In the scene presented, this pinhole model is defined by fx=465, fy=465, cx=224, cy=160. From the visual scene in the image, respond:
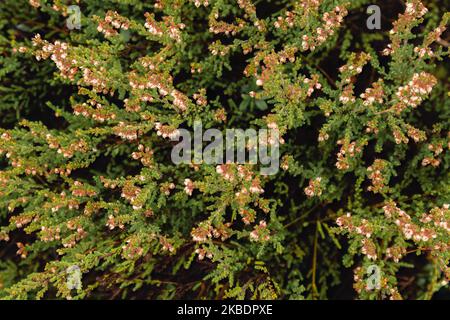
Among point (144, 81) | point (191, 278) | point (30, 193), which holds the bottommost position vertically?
point (191, 278)

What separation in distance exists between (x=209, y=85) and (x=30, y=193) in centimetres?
157

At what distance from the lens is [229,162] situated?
2.63m

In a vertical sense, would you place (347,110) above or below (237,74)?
below

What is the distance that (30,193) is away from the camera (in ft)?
11.5

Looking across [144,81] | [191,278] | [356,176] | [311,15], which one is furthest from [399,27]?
[191,278]

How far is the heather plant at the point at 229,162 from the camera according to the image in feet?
8.87

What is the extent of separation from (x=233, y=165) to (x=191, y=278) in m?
1.35

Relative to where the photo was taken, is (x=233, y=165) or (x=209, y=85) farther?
(x=209, y=85)

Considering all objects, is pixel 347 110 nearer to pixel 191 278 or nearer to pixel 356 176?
pixel 356 176

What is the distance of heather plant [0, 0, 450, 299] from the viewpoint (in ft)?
8.87
